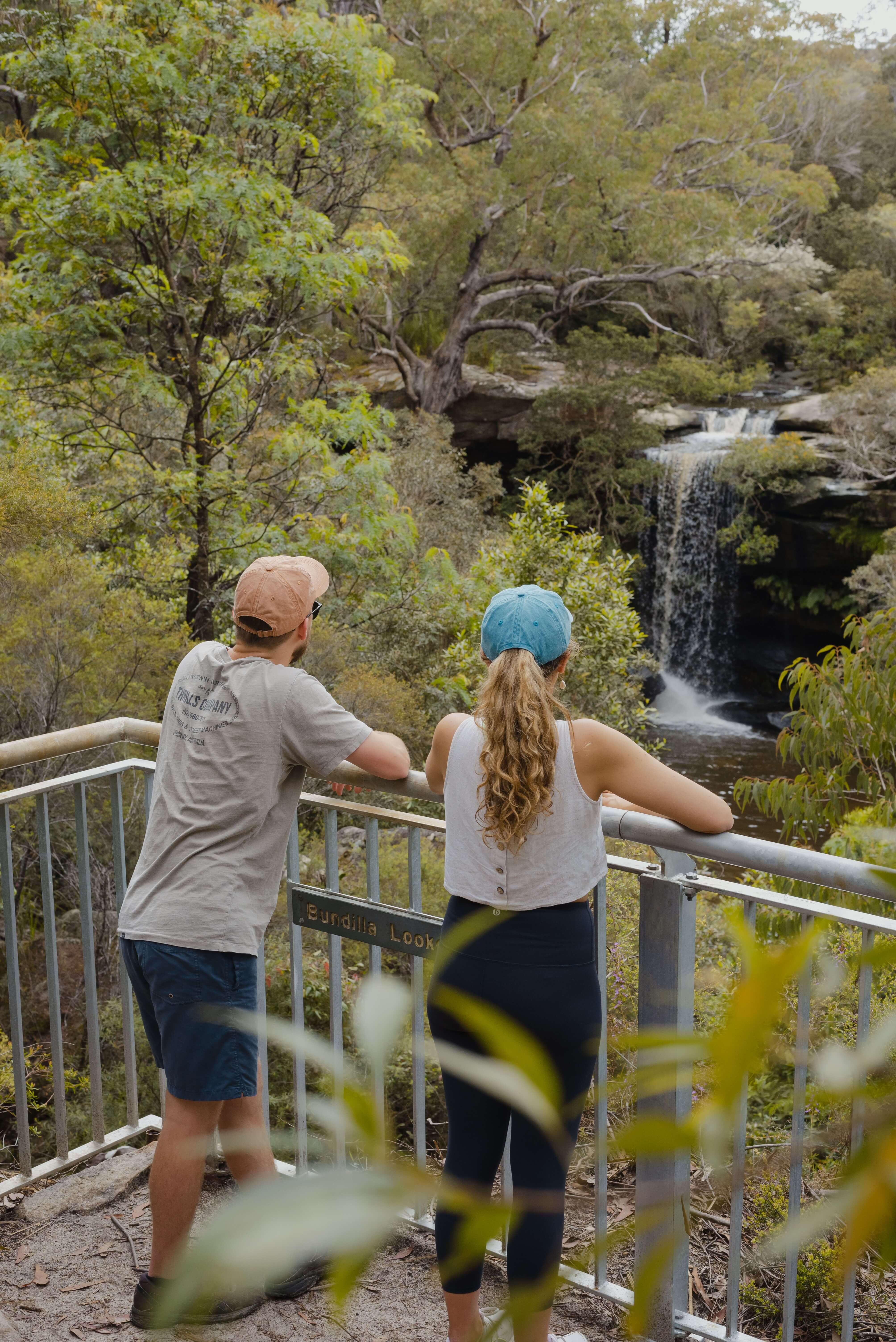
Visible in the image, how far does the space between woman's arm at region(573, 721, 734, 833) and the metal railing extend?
0.07 meters

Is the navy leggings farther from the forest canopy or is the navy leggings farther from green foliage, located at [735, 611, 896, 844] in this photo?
the forest canopy

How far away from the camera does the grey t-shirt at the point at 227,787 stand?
2.26 meters

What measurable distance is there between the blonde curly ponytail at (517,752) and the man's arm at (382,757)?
292 millimetres

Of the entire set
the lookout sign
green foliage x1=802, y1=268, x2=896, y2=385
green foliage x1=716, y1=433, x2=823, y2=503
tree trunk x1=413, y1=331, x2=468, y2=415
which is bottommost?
the lookout sign

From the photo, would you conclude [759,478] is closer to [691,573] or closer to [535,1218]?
[691,573]

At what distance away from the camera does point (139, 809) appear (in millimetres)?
7664

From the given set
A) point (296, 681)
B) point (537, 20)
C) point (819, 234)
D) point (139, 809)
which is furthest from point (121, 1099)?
point (819, 234)

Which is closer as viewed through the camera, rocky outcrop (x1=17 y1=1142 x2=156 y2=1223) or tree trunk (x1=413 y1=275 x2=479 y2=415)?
rocky outcrop (x1=17 y1=1142 x2=156 y2=1223)

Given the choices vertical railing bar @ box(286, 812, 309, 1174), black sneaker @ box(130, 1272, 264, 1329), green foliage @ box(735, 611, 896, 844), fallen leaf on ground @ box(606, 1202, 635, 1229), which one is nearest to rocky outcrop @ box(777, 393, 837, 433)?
green foliage @ box(735, 611, 896, 844)

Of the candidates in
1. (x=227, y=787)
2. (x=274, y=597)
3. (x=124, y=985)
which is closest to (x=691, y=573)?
(x=124, y=985)

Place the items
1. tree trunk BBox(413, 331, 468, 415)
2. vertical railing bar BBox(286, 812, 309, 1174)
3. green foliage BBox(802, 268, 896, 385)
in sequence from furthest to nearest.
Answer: green foliage BBox(802, 268, 896, 385), tree trunk BBox(413, 331, 468, 415), vertical railing bar BBox(286, 812, 309, 1174)

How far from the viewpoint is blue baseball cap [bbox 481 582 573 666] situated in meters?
2.06

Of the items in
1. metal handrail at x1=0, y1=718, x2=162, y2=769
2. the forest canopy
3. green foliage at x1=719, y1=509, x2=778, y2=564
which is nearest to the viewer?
metal handrail at x1=0, y1=718, x2=162, y2=769

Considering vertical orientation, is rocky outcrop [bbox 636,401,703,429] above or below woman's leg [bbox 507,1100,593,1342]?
above
